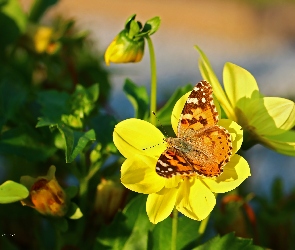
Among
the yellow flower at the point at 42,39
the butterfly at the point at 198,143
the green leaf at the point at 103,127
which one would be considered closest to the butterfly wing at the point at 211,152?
the butterfly at the point at 198,143

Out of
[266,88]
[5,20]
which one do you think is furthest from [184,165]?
[266,88]

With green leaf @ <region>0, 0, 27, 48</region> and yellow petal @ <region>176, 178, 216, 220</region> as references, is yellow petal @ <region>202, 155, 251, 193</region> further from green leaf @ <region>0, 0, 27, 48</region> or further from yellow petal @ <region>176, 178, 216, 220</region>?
green leaf @ <region>0, 0, 27, 48</region>

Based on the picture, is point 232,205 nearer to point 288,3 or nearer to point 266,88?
point 266,88

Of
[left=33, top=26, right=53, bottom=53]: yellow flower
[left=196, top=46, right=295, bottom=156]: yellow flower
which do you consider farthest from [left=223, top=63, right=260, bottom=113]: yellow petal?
[left=33, top=26, right=53, bottom=53]: yellow flower

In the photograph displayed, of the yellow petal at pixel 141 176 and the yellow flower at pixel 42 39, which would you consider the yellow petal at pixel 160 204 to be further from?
the yellow flower at pixel 42 39

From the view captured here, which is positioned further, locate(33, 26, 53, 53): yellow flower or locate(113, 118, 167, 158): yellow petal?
locate(33, 26, 53, 53): yellow flower
